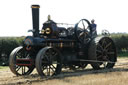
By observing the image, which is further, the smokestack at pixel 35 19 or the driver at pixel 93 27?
the driver at pixel 93 27

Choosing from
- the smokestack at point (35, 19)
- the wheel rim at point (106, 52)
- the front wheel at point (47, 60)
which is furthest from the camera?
the wheel rim at point (106, 52)

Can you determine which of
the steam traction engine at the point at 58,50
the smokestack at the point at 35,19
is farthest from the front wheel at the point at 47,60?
the smokestack at the point at 35,19

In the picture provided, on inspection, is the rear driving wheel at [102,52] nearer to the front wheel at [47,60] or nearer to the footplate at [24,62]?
the front wheel at [47,60]

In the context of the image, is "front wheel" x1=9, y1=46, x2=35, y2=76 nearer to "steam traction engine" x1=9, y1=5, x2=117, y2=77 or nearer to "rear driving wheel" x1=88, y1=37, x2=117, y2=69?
"steam traction engine" x1=9, y1=5, x2=117, y2=77

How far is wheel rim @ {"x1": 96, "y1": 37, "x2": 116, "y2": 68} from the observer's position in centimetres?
1158

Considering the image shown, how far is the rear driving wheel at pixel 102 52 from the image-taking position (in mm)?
11223

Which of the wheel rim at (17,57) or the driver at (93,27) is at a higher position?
the driver at (93,27)

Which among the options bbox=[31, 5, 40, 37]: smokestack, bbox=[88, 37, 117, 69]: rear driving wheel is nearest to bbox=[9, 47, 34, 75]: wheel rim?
bbox=[31, 5, 40, 37]: smokestack

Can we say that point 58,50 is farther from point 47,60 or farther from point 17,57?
point 17,57

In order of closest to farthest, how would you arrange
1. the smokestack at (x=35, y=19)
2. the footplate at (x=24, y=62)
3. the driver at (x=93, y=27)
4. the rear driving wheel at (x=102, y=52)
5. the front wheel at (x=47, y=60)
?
the front wheel at (x=47, y=60) < the footplate at (x=24, y=62) < the smokestack at (x=35, y=19) < the rear driving wheel at (x=102, y=52) < the driver at (x=93, y=27)

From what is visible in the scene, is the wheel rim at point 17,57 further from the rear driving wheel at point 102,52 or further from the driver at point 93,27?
the driver at point 93,27

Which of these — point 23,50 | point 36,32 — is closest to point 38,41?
point 36,32

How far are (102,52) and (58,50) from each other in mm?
2779

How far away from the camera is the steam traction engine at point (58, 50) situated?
9.58 meters
